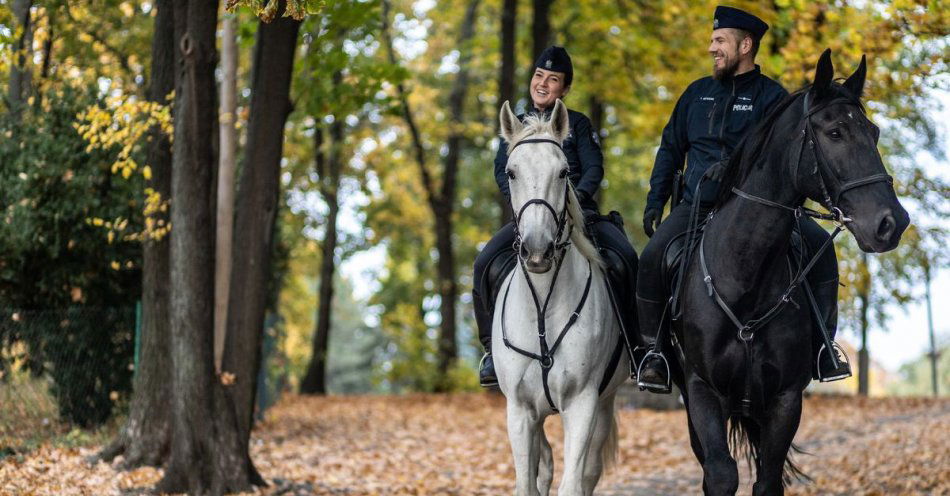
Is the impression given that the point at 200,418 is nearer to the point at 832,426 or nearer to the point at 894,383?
the point at 832,426

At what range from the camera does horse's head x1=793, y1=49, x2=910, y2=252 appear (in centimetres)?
554

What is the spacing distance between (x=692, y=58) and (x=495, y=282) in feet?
48.1

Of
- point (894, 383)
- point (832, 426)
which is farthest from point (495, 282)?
point (894, 383)

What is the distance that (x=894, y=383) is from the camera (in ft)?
221

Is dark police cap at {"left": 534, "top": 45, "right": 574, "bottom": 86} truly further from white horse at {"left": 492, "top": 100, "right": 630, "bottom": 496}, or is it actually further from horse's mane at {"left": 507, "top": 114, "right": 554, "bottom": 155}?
horse's mane at {"left": 507, "top": 114, "right": 554, "bottom": 155}

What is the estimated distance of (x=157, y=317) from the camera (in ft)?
42.2

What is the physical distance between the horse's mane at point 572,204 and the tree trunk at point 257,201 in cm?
521

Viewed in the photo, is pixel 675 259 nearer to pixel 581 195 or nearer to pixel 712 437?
pixel 581 195

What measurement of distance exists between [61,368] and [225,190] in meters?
3.99

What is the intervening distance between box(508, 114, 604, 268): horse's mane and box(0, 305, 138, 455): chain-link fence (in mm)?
8339

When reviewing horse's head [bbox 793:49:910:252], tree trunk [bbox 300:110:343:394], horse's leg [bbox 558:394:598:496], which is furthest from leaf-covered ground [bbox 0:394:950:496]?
tree trunk [bbox 300:110:343:394]

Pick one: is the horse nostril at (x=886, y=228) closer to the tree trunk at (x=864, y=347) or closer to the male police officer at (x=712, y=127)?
the male police officer at (x=712, y=127)

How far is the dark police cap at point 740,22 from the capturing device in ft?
24.3

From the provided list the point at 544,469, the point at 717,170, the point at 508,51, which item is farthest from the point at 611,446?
the point at 508,51
